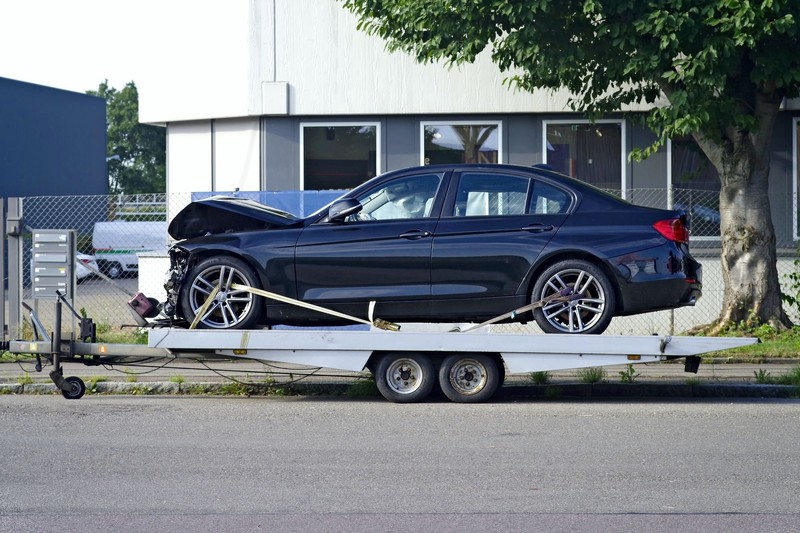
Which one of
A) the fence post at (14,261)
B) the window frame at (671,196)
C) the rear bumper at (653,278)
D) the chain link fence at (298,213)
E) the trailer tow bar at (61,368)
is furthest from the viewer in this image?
the window frame at (671,196)

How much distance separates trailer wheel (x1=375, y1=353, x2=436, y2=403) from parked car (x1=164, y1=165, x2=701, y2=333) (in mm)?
424

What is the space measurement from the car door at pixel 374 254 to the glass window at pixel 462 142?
340 inches

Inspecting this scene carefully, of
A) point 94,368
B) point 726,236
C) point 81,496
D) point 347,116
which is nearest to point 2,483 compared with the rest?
point 81,496

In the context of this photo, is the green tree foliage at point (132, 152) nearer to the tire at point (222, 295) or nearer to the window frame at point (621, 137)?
the window frame at point (621, 137)

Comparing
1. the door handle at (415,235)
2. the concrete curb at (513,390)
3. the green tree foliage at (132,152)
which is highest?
the green tree foliage at (132,152)

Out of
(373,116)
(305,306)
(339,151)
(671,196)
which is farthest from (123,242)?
(305,306)

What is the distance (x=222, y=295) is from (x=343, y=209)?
137cm

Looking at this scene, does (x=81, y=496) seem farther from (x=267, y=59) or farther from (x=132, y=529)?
(x=267, y=59)

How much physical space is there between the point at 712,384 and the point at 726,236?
4.74 meters

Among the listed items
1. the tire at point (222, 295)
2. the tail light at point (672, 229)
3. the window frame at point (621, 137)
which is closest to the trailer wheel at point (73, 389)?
the tire at point (222, 295)

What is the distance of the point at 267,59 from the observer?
17828mm

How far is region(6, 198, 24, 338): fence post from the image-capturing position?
41.7 ft

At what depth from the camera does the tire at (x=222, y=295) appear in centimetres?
942

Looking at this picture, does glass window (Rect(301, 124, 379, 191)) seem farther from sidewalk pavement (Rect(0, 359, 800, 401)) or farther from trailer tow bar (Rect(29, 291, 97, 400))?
trailer tow bar (Rect(29, 291, 97, 400))
